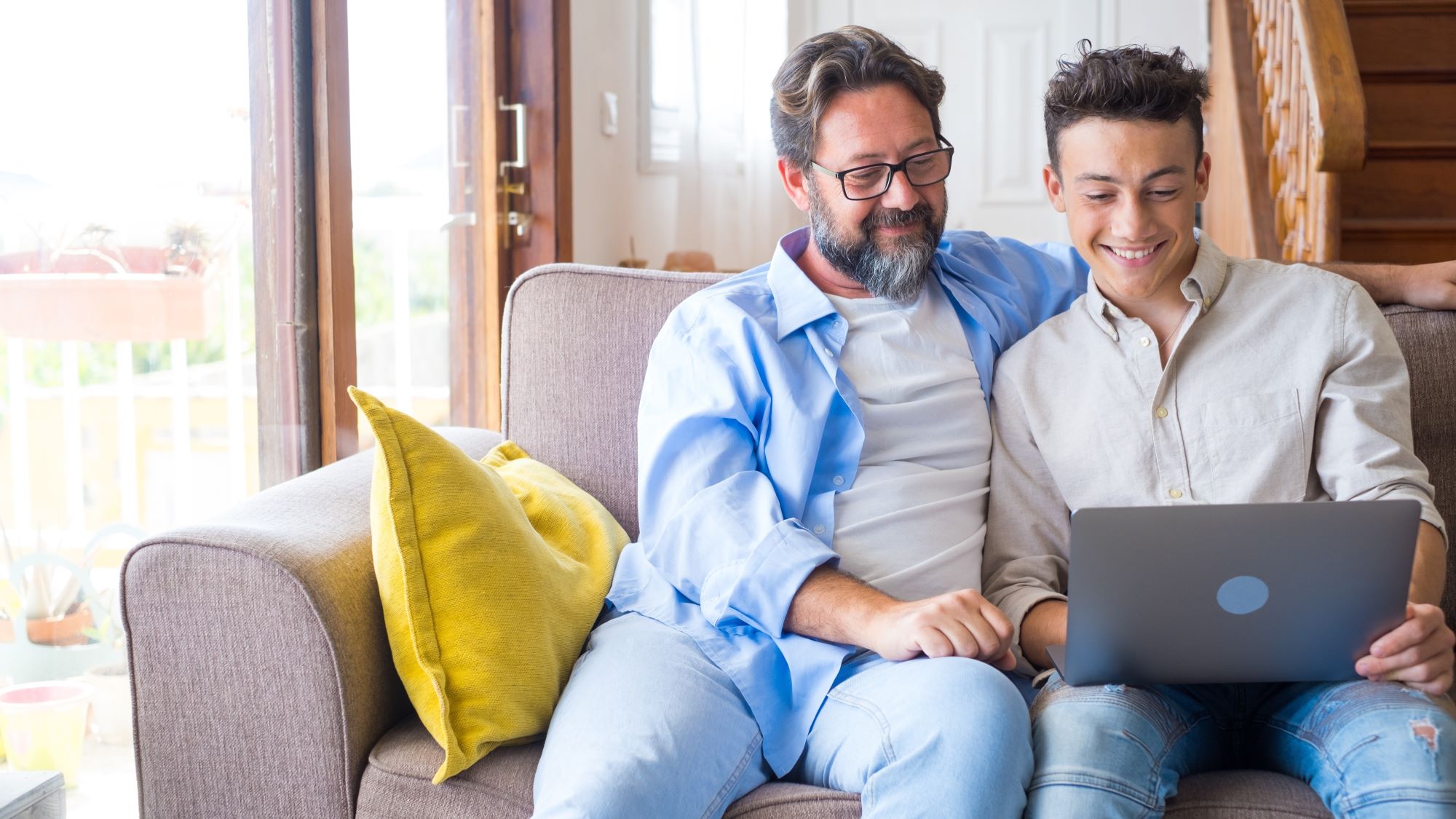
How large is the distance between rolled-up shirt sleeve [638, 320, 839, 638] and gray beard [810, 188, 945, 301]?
207 mm

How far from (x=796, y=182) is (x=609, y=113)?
2032 mm

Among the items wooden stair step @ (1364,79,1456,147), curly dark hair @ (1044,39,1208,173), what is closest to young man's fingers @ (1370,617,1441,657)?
curly dark hair @ (1044,39,1208,173)

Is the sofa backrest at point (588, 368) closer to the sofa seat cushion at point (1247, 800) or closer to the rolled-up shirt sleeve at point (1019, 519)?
the rolled-up shirt sleeve at point (1019, 519)

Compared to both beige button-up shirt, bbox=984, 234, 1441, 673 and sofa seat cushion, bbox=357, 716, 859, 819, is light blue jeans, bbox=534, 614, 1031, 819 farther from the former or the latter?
beige button-up shirt, bbox=984, 234, 1441, 673

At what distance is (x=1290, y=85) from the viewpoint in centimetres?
273

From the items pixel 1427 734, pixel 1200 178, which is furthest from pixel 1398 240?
pixel 1427 734

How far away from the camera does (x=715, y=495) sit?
143 cm

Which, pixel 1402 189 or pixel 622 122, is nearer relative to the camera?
pixel 1402 189

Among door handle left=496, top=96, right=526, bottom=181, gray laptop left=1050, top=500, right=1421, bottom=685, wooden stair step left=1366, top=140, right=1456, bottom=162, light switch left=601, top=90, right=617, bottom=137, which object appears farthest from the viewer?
light switch left=601, top=90, right=617, bottom=137

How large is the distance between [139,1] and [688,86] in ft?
7.42

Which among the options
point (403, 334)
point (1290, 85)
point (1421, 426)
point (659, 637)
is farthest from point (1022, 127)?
point (659, 637)

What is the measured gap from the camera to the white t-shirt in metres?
1.45

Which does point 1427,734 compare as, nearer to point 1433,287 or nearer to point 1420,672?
point 1420,672

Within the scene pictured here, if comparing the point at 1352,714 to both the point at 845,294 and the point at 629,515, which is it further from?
the point at 629,515
